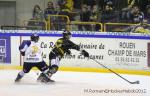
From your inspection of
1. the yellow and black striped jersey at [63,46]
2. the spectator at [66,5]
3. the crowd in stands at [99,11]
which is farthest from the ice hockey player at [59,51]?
the spectator at [66,5]

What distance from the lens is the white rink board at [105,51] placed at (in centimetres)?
1091

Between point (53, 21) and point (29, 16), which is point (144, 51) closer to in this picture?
point (53, 21)

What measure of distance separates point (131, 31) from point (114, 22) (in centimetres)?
58

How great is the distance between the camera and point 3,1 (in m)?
14.1

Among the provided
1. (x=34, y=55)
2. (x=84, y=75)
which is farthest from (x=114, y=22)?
(x=34, y=55)

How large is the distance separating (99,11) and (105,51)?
148 centimetres

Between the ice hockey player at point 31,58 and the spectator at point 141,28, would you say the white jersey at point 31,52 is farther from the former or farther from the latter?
the spectator at point 141,28

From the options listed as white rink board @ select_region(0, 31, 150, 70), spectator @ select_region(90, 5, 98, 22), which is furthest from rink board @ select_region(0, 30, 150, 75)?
spectator @ select_region(90, 5, 98, 22)

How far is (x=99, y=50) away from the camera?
435 inches

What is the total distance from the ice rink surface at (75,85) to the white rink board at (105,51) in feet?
1.59

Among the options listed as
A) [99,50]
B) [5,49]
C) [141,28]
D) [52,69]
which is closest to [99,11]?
[141,28]

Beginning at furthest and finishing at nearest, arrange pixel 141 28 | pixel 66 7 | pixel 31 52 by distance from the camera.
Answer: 1. pixel 66 7
2. pixel 141 28
3. pixel 31 52

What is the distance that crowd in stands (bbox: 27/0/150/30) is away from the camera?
11.8 meters

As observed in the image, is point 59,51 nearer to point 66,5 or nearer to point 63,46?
point 63,46
